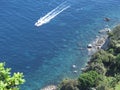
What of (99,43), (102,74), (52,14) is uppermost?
(52,14)

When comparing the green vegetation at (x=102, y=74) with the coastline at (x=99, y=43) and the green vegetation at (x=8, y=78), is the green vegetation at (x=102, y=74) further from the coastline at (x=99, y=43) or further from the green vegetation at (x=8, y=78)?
the green vegetation at (x=8, y=78)

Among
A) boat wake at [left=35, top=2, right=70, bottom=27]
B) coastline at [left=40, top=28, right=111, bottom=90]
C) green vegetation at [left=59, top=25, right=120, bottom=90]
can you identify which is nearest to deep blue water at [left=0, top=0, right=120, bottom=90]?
boat wake at [left=35, top=2, right=70, bottom=27]

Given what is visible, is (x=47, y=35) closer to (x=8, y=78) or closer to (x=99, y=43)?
(x=99, y=43)

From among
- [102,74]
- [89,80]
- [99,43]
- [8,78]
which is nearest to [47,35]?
[99,43]

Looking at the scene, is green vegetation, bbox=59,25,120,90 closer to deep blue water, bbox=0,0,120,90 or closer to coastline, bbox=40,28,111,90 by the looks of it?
coastline, bbox=40,28,111,90

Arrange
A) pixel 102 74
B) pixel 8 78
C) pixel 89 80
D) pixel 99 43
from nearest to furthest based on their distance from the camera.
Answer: pixel 8 78, pixel 89 80, pixel 102 74, pixel 99 43

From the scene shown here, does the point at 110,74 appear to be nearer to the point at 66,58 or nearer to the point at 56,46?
the point at 66,58
